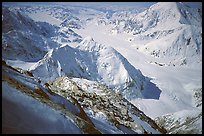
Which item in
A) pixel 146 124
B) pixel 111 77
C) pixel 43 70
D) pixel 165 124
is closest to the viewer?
pixel 146 124

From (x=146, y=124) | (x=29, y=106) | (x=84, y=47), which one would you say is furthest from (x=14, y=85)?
(x=84, y=47)

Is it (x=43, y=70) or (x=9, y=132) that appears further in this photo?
(x=43, y=70)

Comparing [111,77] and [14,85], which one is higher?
[14,85]

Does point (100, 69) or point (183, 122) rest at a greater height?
point (183, 122)

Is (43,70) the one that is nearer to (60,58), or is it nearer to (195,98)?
(60,58)

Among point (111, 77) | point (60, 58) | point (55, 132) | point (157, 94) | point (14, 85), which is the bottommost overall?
point (157, 94)

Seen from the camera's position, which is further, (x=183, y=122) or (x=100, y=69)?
(x=100, y=69)

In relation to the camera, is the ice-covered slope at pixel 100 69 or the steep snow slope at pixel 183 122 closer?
the steep snow slope at pixel 183 122

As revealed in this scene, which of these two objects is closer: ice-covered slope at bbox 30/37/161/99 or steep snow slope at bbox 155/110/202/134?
steep snow slope at bbox 155/110/202/134
